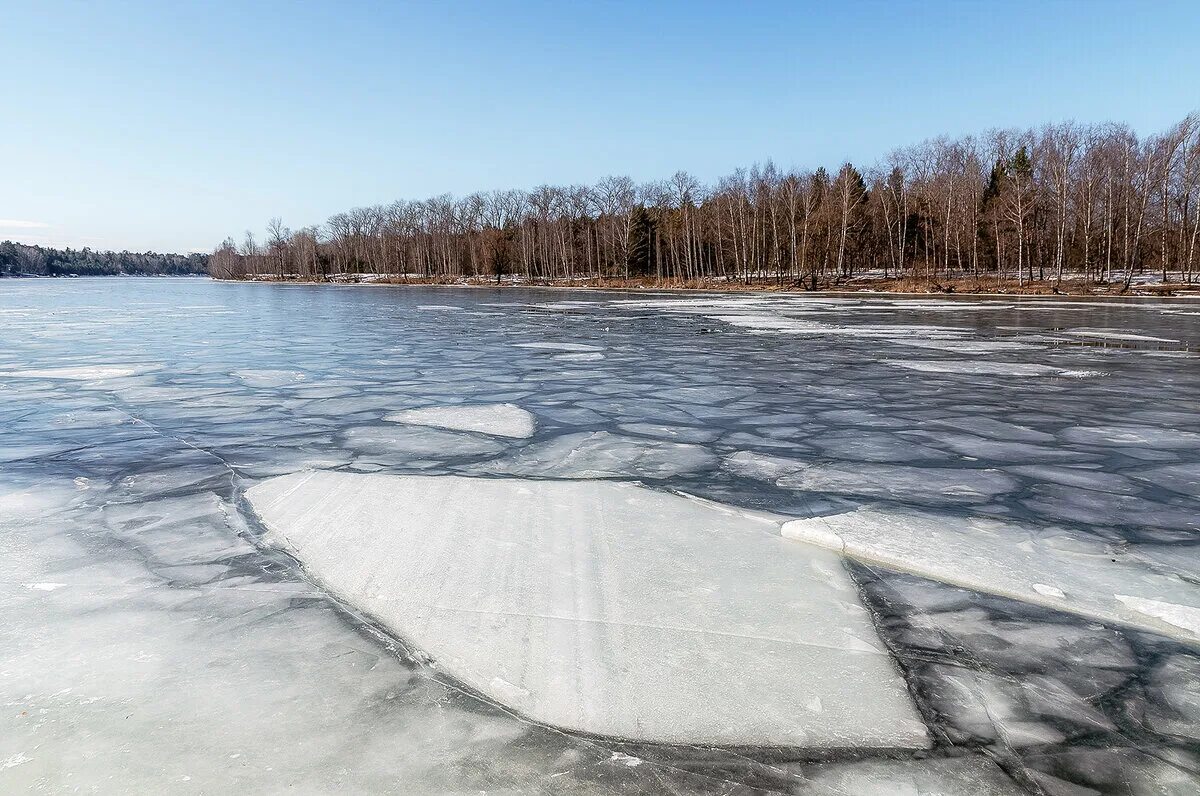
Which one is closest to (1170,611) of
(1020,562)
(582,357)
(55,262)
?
(1020,562)

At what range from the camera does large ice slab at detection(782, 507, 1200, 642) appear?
91.4 inches

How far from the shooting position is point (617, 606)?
2.32m

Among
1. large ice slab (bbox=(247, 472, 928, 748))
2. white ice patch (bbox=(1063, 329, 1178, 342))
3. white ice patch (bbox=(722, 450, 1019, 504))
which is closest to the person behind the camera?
large ice slab (bbox=(247, 472, 928, 748))

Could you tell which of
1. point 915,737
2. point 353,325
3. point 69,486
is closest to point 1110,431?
point 915,737

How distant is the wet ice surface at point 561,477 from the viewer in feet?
5.21

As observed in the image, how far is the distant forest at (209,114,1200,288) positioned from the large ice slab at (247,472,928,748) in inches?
1396

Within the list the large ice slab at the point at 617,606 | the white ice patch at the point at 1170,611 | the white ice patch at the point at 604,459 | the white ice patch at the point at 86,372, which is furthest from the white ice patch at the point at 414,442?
the white ice patch at the point at 86,372

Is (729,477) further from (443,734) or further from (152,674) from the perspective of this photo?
(152,674)

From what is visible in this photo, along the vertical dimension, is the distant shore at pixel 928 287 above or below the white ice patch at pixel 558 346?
above

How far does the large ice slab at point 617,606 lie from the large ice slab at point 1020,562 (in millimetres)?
273

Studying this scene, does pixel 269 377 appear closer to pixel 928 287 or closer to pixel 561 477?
pixel 561 477

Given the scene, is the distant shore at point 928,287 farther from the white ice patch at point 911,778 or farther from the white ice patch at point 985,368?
the white ice patch at point 911,778

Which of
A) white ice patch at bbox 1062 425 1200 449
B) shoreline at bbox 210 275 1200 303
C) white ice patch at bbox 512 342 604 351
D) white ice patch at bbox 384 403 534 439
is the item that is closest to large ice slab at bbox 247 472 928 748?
white ice patch at bbox 384 403 534 439

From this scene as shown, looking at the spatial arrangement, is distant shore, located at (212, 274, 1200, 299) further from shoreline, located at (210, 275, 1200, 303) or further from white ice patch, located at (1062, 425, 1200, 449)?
white ice patch, located at (1062, 425, 1200, 449)
